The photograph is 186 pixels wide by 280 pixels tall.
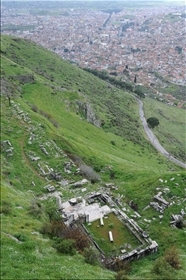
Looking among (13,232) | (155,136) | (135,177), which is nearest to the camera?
(13,232)

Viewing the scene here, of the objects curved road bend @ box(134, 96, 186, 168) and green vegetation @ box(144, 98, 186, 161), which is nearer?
curved road bend @ box(134, 96, 186, 168)

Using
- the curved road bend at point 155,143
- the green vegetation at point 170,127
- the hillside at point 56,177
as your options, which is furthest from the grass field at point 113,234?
the green vegetation at point 170,127

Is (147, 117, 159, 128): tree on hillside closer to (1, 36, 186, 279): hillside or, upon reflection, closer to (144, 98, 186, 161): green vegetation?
(144, 98, 186, 161): green vegetation

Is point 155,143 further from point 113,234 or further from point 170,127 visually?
point 113,234

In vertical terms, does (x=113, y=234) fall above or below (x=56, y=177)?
above

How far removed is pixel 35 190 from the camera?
40.7m

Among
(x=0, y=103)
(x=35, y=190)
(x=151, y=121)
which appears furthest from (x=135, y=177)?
(x=151, y=121)

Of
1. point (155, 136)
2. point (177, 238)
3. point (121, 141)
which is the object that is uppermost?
point (177, 238)

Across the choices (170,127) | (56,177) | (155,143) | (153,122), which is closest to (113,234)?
(56,177)

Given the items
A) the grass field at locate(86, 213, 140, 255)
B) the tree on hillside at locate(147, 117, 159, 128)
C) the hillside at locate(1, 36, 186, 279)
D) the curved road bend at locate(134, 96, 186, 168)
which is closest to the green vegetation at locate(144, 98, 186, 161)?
the curved road bend at locate(134, 96, 186, 168)

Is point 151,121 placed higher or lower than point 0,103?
lower

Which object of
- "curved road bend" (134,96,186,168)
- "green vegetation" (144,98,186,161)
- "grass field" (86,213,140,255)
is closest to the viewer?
"grass field" (86,213,140,255)

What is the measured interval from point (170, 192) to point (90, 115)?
7083 centimetres

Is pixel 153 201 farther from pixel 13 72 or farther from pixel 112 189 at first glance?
pixel 13 72
